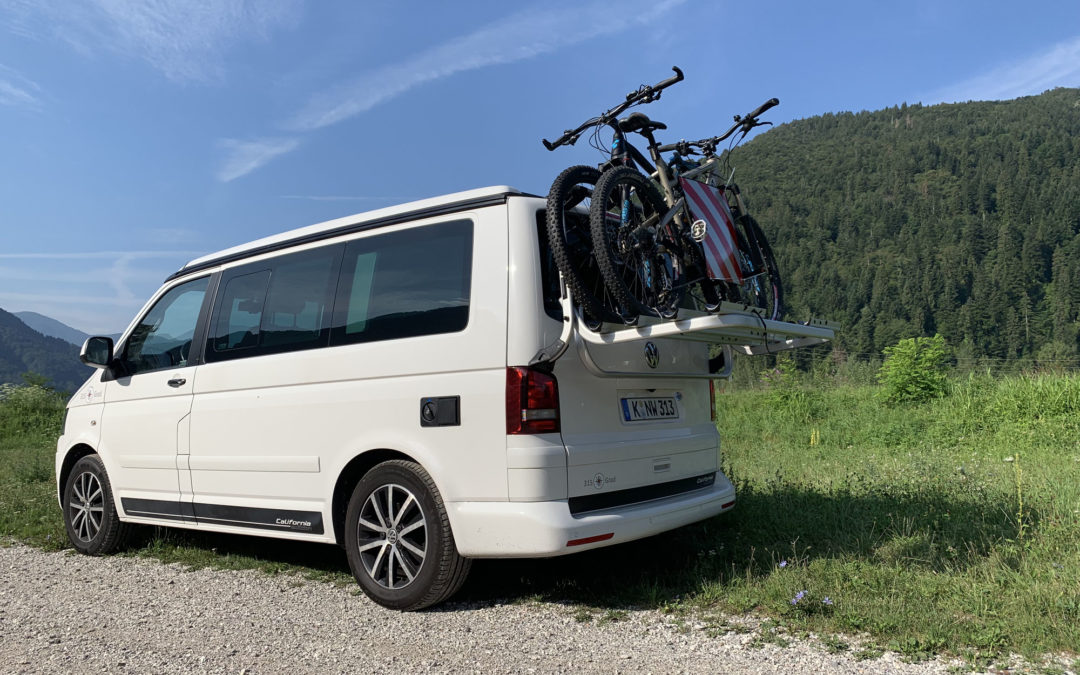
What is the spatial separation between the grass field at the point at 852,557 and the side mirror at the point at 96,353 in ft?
4.63

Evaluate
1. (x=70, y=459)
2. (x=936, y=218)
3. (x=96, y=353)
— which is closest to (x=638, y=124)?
(x=96, y=353)

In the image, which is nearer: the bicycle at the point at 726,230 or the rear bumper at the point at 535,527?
the rear bumper at the point at 535,527

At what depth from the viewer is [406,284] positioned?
4.19 meters

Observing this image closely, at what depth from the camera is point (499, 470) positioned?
3.66m

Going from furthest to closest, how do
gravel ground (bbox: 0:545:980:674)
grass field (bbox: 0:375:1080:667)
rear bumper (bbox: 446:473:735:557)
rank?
rear bumper (bbox: 446:473:735:557)
grass field (bbox: 0:375:1080:667)
gravel ground (bbox: 0:545:980:674)

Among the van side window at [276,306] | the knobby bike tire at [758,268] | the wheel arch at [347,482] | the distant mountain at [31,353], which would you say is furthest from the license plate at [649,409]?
the distant mountain at [31,353]

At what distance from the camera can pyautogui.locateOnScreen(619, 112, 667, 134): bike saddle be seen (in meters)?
4.64

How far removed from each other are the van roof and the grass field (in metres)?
2.06

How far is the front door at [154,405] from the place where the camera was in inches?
207

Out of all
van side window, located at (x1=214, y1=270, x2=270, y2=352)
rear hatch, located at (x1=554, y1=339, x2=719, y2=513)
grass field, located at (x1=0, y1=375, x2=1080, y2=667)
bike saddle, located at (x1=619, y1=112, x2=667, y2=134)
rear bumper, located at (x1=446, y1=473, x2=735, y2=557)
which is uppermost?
bike saddle, located at (x1=619, y1=112, x2=667, y2=134)

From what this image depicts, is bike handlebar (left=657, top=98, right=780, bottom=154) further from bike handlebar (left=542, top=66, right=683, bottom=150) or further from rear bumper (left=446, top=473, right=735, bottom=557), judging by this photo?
rear bumper (left=446, top=473, right=735, bottom=557)

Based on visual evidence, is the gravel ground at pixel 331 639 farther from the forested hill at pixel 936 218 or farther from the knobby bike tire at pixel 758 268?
the forested hill at pixel 936 218

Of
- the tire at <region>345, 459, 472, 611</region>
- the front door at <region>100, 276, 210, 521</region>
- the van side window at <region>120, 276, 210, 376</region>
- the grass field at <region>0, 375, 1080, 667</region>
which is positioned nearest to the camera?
the grass field at <region>0, 375, 1080, 667</region>

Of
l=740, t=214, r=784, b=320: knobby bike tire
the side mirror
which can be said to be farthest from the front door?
l=740, t=214, r=784, b=320: knobby bike tire
